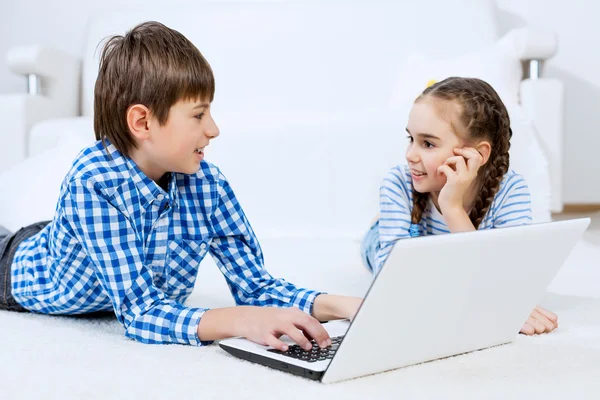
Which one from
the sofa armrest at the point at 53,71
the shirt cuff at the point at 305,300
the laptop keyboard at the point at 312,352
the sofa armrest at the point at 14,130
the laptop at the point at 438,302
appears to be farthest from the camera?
the sofa armrest at the point at 53,71

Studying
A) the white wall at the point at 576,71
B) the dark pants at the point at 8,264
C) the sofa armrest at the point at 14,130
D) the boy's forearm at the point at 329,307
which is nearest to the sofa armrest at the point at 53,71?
the sofa armrest at the point at 14,130

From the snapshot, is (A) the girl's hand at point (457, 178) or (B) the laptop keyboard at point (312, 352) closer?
(B) the laptop keyboard at point (312, 352)

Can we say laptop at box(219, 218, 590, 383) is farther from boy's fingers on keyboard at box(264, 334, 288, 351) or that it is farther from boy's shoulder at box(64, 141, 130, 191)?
boy's shoulder at box(64, 141, 130, 191)

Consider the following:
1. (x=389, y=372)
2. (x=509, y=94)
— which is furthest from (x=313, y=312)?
(x=509, y=94)

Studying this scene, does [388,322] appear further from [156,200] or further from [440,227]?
[440,227]

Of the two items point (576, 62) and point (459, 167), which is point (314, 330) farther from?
point (576, 62)

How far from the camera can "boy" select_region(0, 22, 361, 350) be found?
1.02 m

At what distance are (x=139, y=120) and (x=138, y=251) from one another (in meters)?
0.19

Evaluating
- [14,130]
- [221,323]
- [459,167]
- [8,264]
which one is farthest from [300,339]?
[14,130]

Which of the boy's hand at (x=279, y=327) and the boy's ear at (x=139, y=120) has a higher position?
the boy's ear at (x=139, y=120)

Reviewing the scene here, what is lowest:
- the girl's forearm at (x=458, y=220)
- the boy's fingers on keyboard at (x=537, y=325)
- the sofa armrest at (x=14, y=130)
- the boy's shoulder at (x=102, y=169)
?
the sofa armrest at (x=14, y=130)

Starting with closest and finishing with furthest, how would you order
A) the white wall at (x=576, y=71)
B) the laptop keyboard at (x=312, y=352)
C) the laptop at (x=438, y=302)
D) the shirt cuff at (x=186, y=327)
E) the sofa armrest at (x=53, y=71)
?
the laptop at (x=438, y=302) < the laptop keyboard at (x=312, y=352) < the shirt cuff at (x=186, y=327) < the sofa armrest at (x=53, y=71) < the white wall at (x=576, y=71)

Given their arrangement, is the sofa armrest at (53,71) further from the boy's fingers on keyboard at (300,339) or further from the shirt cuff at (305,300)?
the boy's fingers on keyboard at (300,339)

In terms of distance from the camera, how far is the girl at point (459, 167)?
1.26 metres
